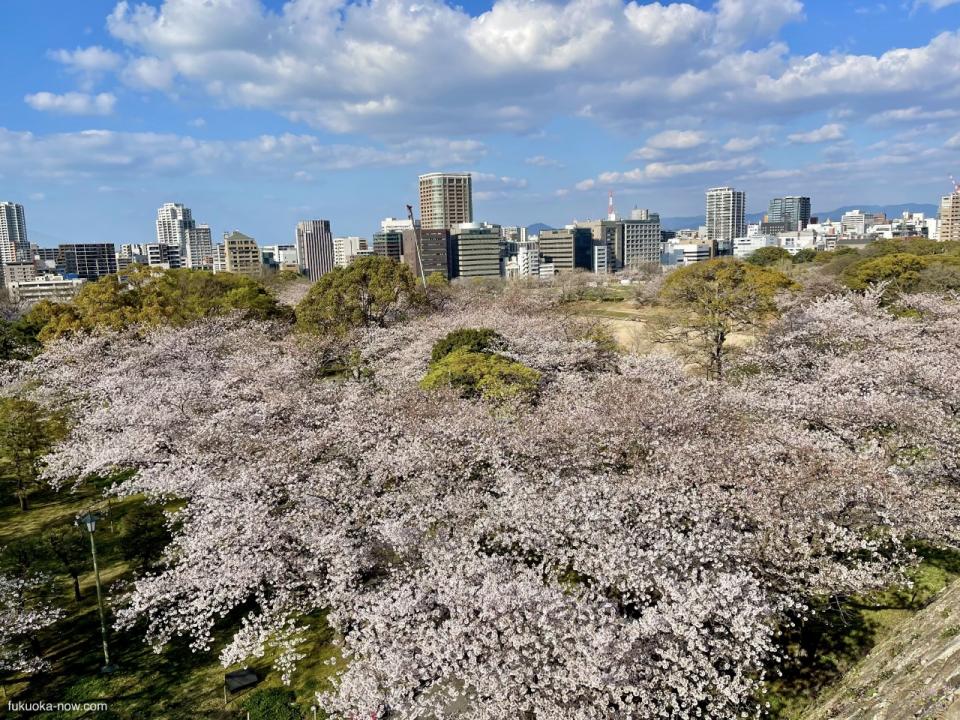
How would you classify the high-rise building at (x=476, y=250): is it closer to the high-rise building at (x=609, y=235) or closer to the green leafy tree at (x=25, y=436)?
the high-rise building at (x=609, y=235)

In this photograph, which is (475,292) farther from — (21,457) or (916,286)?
(21,457)

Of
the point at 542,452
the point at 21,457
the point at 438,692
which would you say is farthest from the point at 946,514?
the point at 21,457

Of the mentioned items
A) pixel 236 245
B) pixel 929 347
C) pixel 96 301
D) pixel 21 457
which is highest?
pixel 236 245

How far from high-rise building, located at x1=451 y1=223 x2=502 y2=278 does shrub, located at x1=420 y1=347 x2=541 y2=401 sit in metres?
124

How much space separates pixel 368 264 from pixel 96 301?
42.6 ft

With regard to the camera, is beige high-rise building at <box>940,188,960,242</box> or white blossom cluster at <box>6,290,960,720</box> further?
beige high-rise building at <box>940,188,960,242</box>

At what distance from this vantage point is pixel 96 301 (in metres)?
28.1

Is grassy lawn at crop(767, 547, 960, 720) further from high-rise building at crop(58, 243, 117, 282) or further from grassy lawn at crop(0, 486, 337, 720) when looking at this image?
high-rise building at crop(58, 243, 117, 282)

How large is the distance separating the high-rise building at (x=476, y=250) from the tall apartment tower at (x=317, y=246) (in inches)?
2183

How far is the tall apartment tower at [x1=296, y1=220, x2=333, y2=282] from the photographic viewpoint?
183750mm

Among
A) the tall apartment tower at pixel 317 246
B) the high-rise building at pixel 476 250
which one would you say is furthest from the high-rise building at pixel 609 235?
the tall apartment tower at pixel 317 246

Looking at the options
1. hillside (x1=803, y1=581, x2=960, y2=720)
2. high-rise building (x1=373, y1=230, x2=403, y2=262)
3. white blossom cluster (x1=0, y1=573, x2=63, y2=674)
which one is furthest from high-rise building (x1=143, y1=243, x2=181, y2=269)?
hillside (x1=803, y1=581, x2=960, y2=720)

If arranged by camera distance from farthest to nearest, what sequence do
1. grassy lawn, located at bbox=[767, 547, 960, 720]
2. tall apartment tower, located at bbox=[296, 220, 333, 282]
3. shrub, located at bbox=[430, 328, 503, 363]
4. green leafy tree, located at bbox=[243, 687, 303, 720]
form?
tall apartment tower, located at bbox=[296, 220, 333, 282] < shrub, located at bbox=[430, 328, 503, 363] < green leafy tree, located at bbox=[243, 687, 303, 720] < grassy lawn, located at bbox=[767, 547, 960, 720]

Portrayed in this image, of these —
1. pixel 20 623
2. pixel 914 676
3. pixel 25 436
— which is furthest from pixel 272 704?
pixel 25 436
